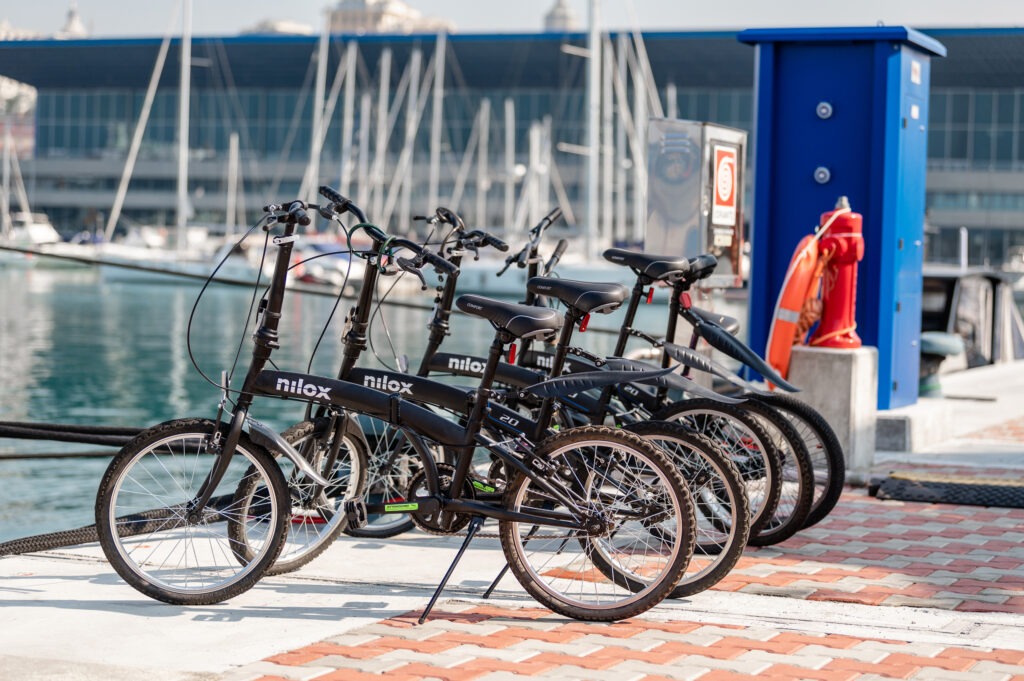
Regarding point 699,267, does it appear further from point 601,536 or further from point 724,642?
point 724,642

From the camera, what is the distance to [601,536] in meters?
5.25

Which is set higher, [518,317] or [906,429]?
[518,317]

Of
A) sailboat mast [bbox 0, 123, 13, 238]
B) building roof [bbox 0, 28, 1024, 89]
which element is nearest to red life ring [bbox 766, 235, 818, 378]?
building roof [bbox 0, 28, 1024, 89]

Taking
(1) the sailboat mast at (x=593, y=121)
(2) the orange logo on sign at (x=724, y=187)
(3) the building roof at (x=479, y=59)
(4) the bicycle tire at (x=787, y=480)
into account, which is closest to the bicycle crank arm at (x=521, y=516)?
(4) the bicycle tire at (x=787, y=480)

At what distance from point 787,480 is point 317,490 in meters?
1.96

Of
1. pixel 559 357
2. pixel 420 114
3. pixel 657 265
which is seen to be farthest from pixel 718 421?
pixel 420 114

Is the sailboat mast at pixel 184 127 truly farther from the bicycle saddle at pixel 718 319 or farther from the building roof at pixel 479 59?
the bicycle saddle at pixel 718 319

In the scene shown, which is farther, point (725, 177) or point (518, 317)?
point (725, 177)

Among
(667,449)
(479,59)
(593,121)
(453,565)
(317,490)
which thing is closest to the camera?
(453,565)

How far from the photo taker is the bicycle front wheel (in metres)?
5.23

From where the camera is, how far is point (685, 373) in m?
6.49

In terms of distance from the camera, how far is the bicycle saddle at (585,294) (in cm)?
535

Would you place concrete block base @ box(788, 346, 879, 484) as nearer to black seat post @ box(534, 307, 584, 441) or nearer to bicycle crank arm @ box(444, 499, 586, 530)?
black seat post @ box(534, 307, 584, 441)

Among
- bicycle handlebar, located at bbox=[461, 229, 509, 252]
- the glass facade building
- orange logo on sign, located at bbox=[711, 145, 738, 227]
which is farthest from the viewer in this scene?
the glass facade building
